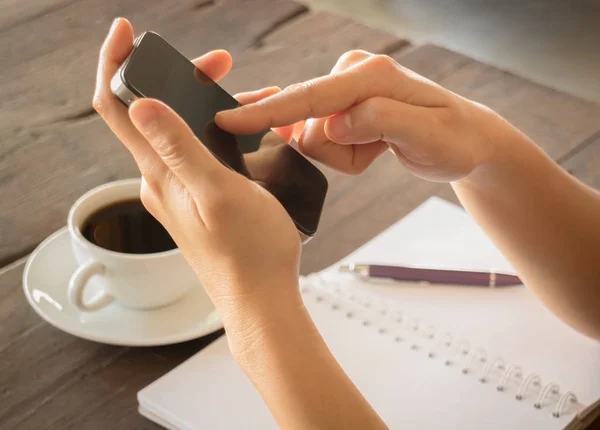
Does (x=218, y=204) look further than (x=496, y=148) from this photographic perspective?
No

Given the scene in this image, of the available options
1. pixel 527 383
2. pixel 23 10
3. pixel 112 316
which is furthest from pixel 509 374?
pixel 23 10

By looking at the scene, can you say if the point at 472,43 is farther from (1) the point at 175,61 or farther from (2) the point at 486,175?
(1) the point at 175,61

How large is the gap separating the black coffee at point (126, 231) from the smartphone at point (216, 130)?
14cm

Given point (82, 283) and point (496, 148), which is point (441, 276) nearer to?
point (496, 148)

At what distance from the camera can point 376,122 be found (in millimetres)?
579

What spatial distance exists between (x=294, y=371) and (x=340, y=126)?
20cm

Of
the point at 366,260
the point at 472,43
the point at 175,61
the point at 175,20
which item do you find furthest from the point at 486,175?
the point at 472,43

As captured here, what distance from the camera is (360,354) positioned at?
2.07ft

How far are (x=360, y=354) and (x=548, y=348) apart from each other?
0.52ft

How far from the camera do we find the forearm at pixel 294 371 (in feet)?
1.54

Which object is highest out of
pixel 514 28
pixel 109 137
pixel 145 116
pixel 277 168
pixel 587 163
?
pixel 145 116

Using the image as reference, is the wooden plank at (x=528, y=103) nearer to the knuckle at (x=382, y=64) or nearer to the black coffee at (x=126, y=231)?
the knuckle at (x=382, y=64)

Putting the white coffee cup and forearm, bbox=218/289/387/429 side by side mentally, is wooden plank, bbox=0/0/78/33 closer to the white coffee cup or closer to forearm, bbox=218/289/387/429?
the white coffee cup

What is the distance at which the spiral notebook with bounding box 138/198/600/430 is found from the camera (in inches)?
22.6
